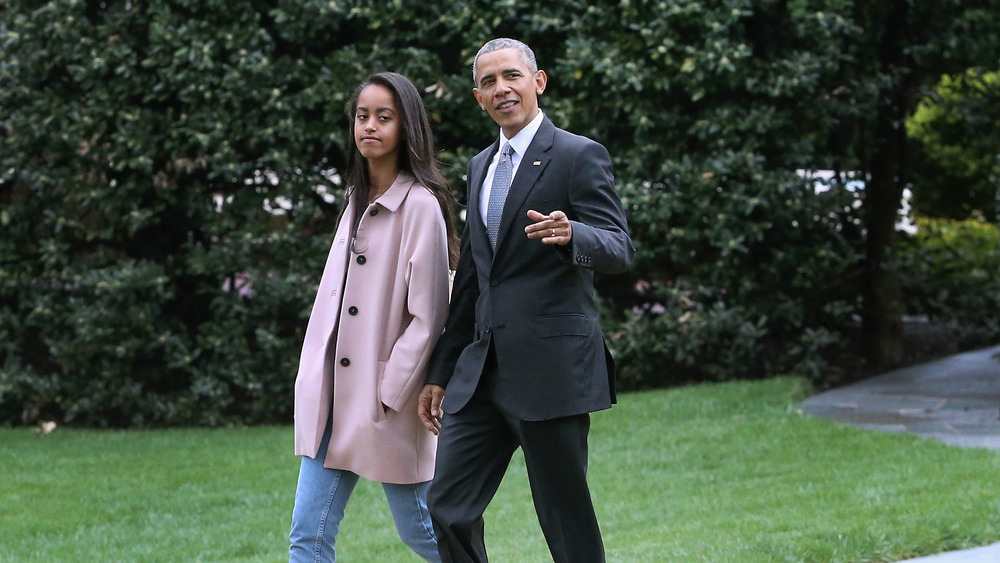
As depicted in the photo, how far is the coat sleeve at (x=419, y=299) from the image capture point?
3609 mm

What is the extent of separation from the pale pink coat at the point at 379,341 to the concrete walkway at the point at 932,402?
465cm

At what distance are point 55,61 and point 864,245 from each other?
22.1 feet

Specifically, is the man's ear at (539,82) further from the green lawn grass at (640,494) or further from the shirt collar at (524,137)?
the green lawn grass at (640,494)

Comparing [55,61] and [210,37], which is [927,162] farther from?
[55,61]

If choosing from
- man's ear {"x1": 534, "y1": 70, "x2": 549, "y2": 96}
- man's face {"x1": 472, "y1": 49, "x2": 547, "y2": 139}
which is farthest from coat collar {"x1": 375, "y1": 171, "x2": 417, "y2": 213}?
man's ear {"x1": 534, "y1": 70, "x2": 549, "y2": 96}

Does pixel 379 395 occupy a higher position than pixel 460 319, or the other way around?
pixel 460 319

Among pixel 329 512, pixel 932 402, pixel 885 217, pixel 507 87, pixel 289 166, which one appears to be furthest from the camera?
pixel 885 217

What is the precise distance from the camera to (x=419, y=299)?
11.9 ft

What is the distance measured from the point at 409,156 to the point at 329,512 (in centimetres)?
113

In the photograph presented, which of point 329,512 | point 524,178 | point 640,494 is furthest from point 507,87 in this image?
point 640,494

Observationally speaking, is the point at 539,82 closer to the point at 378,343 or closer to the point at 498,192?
the point at 498,192

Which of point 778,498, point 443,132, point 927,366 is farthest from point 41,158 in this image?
point 927,366

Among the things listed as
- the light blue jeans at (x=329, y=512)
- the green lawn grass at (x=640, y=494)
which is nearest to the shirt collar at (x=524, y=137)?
the light blue jeans at (x=329, y=512)

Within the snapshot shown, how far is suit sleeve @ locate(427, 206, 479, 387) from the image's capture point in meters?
3.64
